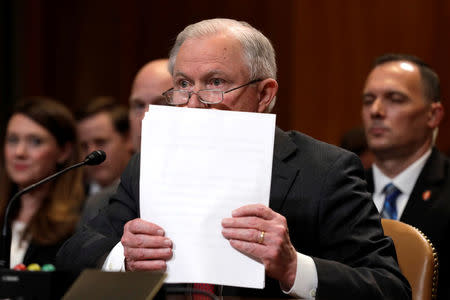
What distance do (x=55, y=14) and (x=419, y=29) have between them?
3751 millimetres

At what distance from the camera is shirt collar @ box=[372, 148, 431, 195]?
395cm

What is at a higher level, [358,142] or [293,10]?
[293,10]

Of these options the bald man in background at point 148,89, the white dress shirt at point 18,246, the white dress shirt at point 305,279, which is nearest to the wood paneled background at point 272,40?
the bald man in background at point 148,89

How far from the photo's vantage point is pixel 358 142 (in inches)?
197

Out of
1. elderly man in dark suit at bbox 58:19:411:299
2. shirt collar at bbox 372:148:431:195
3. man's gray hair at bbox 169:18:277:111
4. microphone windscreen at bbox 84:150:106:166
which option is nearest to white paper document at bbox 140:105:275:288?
elderly man in dark suit at bbox 58:19:411:299

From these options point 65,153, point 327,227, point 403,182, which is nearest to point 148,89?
point 65,153

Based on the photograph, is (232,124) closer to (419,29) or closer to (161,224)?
(161,224)

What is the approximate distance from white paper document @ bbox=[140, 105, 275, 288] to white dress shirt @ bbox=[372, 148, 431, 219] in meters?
2.25

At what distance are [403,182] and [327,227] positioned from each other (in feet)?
6.12

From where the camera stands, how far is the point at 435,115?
414 centimetres

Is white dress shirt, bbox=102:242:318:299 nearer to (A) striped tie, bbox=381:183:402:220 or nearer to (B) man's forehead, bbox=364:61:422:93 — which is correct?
(A) striped tie, bbox=381:183:402:220

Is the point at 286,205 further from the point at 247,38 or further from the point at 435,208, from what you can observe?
the point at 435,208

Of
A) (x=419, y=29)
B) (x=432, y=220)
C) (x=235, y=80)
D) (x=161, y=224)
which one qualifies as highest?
(x=419, y=29)

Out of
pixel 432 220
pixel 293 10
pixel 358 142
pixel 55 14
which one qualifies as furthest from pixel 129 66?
pixel 432 220
